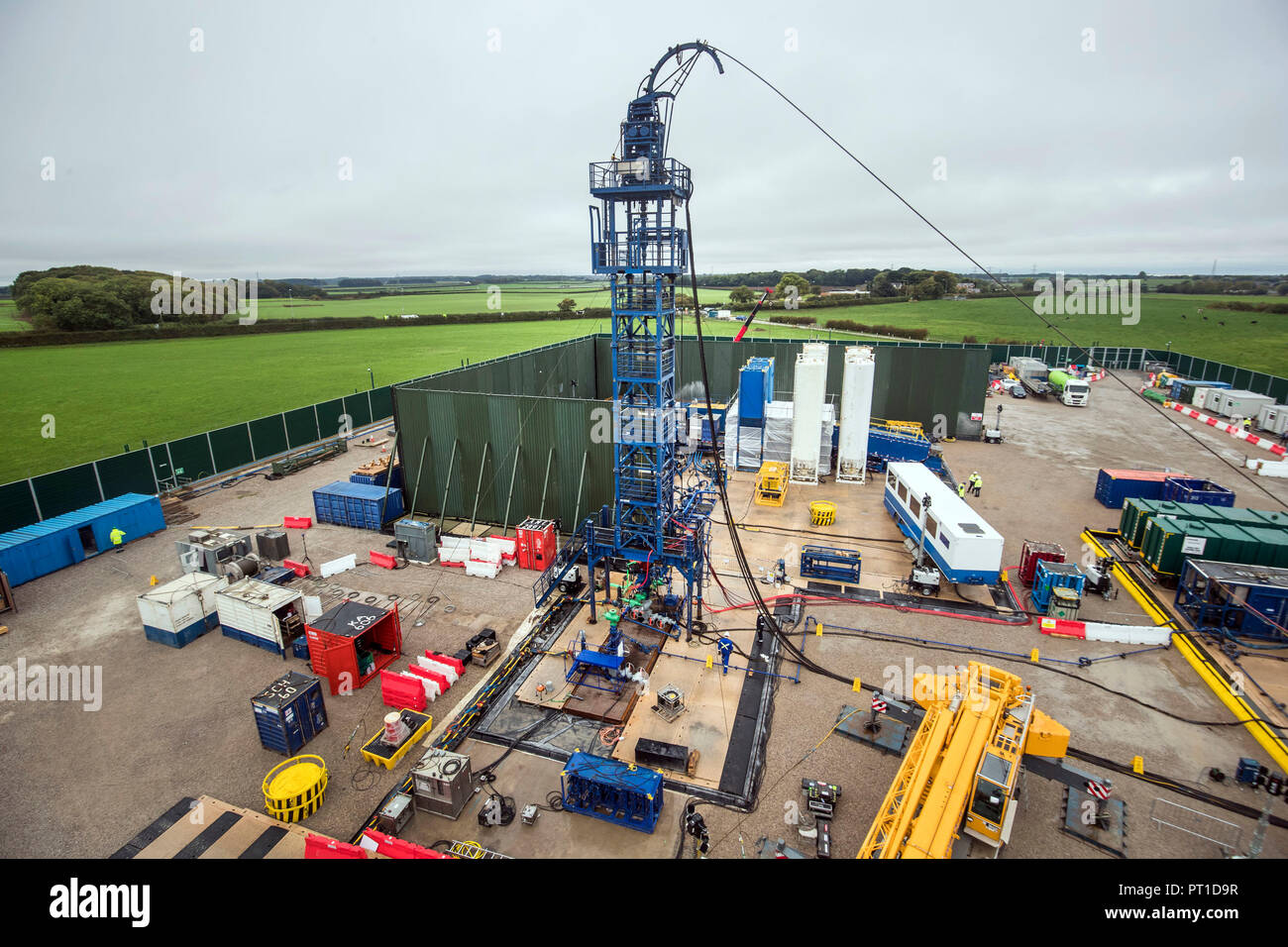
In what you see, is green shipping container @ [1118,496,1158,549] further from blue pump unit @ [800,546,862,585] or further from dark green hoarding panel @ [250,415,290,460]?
dark green hoarding panel @ [250,415,290,460]

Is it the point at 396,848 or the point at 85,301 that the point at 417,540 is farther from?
the point at 85,301

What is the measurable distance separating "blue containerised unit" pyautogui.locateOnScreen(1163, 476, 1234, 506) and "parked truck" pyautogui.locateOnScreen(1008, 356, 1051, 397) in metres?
32.2

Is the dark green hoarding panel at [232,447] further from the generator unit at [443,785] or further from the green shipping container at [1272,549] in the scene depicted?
the green shipping container at [1272,549]

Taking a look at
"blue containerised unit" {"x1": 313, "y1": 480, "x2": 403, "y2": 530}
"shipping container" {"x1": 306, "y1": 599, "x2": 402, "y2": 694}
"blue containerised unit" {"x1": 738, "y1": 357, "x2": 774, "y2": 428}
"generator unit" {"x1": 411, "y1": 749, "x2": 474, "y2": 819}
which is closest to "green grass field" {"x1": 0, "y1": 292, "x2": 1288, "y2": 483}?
"blue containerised unit" {"x1": 313, "y1": 480, "x2": 403, "y2": 530}

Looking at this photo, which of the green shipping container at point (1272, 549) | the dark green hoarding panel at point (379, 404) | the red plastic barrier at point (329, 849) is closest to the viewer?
the red plastic barrier at point (329, 849)

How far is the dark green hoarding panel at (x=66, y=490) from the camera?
26953 millimetres

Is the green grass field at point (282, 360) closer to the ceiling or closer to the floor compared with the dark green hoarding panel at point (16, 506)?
closer to the ceiling

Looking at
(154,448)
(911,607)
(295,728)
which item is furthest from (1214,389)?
(154,448)

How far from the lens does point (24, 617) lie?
68.6ft

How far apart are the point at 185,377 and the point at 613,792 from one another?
246ft

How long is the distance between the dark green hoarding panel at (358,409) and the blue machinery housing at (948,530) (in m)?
37.9

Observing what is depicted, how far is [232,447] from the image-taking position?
117 feet

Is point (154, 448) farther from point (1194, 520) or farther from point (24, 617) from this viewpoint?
point (1194, 520)

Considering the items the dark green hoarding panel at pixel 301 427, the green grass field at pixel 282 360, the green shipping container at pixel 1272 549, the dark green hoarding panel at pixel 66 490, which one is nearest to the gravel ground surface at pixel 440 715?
the green shipping container at pixel 1272 549
